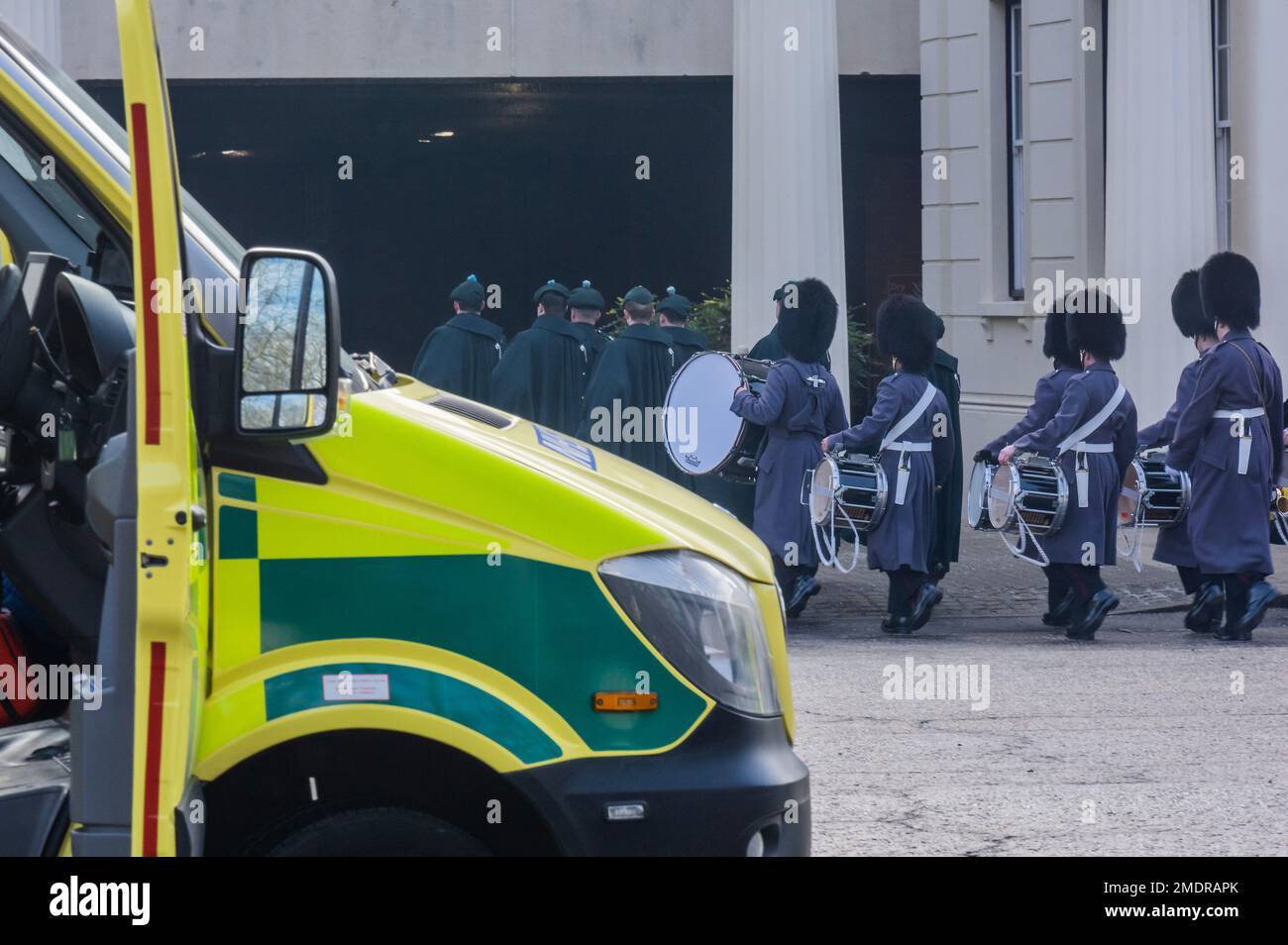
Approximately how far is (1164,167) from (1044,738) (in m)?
9.07

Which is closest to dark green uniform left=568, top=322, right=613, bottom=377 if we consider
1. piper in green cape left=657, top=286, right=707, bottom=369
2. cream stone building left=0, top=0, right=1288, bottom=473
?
piper in green cape left=657, top=286, right=707, bottom=369

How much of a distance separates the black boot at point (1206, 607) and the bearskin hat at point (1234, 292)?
1512mm

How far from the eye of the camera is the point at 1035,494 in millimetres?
10836

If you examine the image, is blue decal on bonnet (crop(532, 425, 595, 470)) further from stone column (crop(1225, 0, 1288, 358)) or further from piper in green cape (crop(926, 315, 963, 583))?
stone column (crop(1225, 0, 1288, 358))

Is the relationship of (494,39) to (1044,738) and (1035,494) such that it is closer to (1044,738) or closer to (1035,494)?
(1035,494)

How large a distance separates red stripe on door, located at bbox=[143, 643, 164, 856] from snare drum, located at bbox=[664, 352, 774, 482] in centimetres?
843

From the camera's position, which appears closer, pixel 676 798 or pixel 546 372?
pixel 676 798

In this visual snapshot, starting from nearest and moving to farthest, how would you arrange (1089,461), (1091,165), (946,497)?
(1089,461) < (946,497) < (1091,165)

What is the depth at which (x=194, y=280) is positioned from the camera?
3.60 m

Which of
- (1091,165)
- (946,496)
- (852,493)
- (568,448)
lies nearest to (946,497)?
(946,496)

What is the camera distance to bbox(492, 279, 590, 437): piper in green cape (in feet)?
46.8
